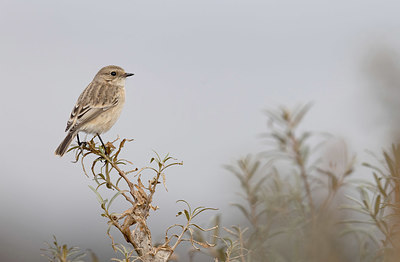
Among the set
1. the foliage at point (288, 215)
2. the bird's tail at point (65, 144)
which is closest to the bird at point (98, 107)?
the bird's tail at point (65, 144)

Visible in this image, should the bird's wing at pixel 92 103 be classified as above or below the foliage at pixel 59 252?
above

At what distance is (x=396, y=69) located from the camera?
173 inches

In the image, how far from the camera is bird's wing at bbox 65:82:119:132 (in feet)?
21.7

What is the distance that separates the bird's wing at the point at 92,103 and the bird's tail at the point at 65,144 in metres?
0.17

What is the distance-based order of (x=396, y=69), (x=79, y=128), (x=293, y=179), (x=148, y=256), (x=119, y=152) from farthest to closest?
1. (x=79, y=128)
2. (x=396, y=69)
3. (x=293, y=179)
4. (x=119, y=152)
5. (x=148, y=256)

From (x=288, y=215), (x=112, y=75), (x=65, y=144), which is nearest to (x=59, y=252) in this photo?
(x=288, y=215)


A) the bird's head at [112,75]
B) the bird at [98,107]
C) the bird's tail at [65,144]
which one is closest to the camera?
the bird's tail at [65,144]

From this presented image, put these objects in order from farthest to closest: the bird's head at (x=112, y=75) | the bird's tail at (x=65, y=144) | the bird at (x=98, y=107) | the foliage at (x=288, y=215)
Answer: the bird's head at (x=112, y=75)
the bird at (x=98, y=107)
the bird's tail at (x=65, y=144)
the foliage at (x=288, y=215)

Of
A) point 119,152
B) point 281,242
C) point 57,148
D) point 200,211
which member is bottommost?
point 281,242

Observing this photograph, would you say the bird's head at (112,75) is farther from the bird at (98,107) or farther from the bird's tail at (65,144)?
the bird's tail at (65,144)

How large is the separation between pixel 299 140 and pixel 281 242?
1080mm

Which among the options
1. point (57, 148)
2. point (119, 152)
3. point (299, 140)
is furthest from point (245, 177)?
point (57, 148)

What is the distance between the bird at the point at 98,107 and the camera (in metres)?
6.52

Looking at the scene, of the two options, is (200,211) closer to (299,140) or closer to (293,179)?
(293,179)
